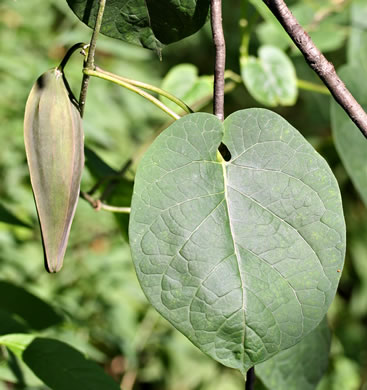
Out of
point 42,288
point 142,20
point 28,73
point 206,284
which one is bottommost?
point 42,288

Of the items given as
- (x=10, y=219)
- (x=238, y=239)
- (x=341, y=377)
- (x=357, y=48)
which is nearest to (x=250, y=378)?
(x=238, y=239)

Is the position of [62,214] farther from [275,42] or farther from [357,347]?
[357,347]

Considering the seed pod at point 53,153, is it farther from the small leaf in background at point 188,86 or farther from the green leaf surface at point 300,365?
the small leaf in background at point 188,86

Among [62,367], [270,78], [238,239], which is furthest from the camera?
[270,78]

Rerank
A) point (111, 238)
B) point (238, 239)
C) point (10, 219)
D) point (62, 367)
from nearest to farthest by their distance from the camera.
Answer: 1. point (238, 239)
2. point (62, 367)
3. point (10, 219)
4. point (111, 238)

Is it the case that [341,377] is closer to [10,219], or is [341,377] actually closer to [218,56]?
[10,219]

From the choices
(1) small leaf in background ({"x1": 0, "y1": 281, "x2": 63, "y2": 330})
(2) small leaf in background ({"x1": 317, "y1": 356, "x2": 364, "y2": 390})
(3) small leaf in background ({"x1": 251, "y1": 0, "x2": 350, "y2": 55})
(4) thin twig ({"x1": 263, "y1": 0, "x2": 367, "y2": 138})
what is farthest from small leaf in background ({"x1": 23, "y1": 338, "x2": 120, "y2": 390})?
(2) small leaf in background ({"x1": 317, "y1": 356, "x2": 364, "y2": 390})

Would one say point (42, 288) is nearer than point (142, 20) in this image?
No

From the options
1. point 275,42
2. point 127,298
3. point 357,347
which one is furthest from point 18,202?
point 357,347
